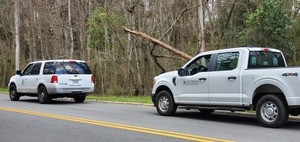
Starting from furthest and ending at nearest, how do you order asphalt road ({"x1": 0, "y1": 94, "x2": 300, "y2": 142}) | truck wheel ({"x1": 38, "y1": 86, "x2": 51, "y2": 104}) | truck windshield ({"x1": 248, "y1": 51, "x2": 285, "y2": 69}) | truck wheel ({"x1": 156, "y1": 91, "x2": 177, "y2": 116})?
truck wheel ({"x1": 38, "y1": 86, "x2": 51, "y2": 104}) → truck wheel ({"x1": 156, "y1": 91, "x2": 177, "y2": 116}) → truck windshield ({"x1": 248, "y1": 51, "x2": 285, "y2": 69}) → asphalt road ({"x1": 0, "y1": 94, "x2": 300, "y2": 142})

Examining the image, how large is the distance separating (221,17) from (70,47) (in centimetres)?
1082

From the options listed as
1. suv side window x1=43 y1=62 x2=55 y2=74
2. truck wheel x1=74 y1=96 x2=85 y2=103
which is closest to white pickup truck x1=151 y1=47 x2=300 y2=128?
suv side window x1=43 y1=62 x2=55 y2=74

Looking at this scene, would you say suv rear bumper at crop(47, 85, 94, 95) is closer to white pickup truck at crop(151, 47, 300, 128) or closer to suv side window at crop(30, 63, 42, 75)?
suv side window at crop(30, 63, 42, 75)

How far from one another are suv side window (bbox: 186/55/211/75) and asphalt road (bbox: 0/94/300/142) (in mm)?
1418

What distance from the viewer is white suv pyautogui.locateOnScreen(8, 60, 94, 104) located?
57.5 feet

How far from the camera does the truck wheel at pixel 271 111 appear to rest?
9766mm

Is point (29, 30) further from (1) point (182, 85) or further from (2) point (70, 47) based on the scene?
(1) point (182, 85)

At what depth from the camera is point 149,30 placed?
22750 mm

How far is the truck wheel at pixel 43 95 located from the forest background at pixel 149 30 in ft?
17.3

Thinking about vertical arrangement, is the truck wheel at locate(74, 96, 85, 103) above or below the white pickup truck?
below

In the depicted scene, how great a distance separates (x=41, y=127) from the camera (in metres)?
10.4

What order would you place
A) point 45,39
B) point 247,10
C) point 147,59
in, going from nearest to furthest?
point 147,59 < point 247,10 < point 45,39

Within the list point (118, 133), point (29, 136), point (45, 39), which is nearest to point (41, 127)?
point (29, 136)

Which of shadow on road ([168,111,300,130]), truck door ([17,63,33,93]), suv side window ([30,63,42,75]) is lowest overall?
shadow on road ([168,111,300,130])
